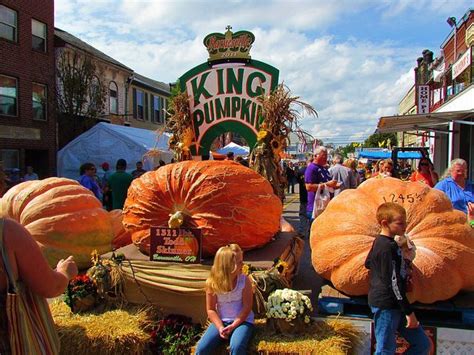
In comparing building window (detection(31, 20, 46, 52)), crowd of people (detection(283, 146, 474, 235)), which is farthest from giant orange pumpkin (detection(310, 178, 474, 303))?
building window (detection(31, 20, 46, 52))

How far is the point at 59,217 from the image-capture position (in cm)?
454

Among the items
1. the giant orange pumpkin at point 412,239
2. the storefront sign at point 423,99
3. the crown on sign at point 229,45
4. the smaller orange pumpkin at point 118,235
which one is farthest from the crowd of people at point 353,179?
the storefront sign at point 423,99

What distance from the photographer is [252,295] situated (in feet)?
10.7

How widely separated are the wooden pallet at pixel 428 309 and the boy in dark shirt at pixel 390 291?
299mm

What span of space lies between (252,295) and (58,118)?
1799 cm

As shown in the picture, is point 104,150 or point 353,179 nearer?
point 353,179

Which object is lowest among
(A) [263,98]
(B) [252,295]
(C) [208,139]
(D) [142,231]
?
(B) [252,295]

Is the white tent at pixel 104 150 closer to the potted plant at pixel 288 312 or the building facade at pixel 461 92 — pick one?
the building facade at pixel 461 92

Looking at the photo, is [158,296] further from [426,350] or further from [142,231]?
[426,350]

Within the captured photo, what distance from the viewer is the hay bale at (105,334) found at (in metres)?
3.23

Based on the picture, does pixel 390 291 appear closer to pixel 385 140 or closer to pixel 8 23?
pixel 8 23

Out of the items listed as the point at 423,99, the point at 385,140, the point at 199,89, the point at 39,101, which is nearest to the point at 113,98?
the point at 39,101

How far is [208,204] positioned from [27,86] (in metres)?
15.8

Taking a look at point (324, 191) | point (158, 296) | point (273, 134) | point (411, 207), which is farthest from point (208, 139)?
point (411, 207)
